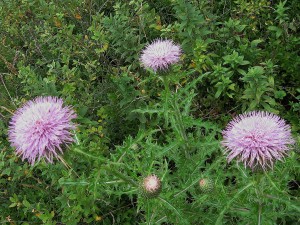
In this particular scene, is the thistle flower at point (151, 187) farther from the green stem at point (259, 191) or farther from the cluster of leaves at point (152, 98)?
the green stem at point (259, 191)

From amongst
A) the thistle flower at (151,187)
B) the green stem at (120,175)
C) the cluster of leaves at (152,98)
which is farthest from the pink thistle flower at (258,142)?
the green stem at (120,175)

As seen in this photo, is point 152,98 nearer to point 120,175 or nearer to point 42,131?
point 120,175

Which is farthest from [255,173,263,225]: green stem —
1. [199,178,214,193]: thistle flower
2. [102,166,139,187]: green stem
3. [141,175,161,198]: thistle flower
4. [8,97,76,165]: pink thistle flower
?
[8,97,76,165]: pink thistle flower

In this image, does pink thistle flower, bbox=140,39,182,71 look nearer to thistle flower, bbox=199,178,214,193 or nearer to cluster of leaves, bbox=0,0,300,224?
cluster of leaves, bbox=0,0,300,224

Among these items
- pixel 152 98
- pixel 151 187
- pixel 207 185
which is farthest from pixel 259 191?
pixel 152 98

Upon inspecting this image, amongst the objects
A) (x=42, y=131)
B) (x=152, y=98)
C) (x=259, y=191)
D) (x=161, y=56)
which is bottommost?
(x=42, y=131)

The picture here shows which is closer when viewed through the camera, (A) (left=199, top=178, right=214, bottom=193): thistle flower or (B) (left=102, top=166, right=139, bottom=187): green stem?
(B) (left=102, top=166, right=139, bottom=187): green stem

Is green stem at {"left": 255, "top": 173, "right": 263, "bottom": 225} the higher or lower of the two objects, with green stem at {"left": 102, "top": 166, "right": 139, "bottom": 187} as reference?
higher
